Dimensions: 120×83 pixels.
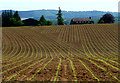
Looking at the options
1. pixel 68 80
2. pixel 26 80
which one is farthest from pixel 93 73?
pixel 26 80

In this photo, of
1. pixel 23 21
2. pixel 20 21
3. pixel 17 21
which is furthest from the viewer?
pixel 23 21

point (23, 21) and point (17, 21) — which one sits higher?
point (23, 21)

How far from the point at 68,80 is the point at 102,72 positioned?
279 centimetres

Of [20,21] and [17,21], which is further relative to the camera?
[17,21]

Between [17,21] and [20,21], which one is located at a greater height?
[17,21]

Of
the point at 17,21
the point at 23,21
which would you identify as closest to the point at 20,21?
the point at 17,21

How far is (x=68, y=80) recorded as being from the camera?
710cm

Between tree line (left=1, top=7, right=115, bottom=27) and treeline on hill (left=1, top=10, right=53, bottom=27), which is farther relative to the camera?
tree line (left=1, top=7, right=115, bottom=27)

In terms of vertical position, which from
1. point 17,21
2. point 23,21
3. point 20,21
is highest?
point 23,21

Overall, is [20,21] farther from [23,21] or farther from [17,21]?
[23,21]

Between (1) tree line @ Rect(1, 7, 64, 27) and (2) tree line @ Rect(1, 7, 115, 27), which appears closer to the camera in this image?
(1) tree line @ Rect(1, 7, 64, 27)

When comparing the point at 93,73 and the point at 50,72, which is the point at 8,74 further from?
the point at 93,73

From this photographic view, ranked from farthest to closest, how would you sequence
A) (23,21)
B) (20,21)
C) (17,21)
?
1. (23,21)
2. (17,21)
3. (20,21)

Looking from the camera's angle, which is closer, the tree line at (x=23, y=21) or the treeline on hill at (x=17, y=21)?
the treeline on hill at (x=17, y=21)
